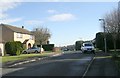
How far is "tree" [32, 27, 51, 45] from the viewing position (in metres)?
114

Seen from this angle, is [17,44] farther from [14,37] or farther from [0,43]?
[14,37]

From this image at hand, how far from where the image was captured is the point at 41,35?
116 m

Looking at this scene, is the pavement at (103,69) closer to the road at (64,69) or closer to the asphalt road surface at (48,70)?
the road at (64,69)

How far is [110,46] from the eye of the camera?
222 ft

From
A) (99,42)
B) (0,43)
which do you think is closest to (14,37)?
(0,43)

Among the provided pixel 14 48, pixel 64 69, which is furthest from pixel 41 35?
pixel 64 69

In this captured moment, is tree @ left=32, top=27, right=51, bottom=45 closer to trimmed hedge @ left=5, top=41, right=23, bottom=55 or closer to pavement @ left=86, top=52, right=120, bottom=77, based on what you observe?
trimmed hedge @ left=5, top=41, right=23, bottom=55

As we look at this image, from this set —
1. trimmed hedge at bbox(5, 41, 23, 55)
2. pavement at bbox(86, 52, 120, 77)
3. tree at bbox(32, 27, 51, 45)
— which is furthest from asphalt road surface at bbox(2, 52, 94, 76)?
tree at bbox(32, 27, 51, 45)

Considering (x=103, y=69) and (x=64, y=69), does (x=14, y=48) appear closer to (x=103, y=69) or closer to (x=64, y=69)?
(x=64, y=69)

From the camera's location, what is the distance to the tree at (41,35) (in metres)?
114

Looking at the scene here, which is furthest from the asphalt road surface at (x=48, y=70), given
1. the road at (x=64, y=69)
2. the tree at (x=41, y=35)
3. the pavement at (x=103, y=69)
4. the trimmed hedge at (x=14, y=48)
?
the tree at (x=41, y=35)

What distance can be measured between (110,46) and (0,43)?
22.6 metres

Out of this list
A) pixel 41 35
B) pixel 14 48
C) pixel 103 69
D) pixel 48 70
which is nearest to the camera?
pixel 48 70

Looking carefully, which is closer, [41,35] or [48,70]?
[48,70]
